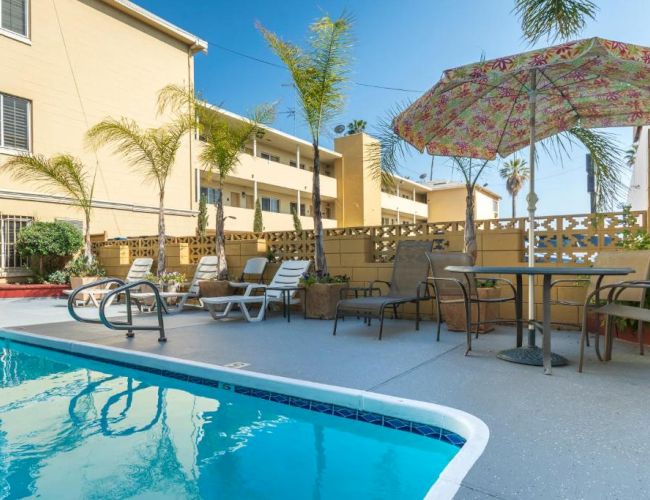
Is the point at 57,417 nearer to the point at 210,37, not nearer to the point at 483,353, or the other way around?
the point at 483,353

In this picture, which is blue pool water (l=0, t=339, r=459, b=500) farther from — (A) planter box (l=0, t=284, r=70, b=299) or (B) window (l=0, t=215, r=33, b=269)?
(B) window (l=0, t=215, r=33, b=269)

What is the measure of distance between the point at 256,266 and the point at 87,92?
377 inches

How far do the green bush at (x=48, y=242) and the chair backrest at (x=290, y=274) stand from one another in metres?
7.59

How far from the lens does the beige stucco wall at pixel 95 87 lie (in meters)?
12.4

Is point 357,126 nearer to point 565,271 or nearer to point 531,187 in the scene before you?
point 531,187

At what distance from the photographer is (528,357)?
3842 mm

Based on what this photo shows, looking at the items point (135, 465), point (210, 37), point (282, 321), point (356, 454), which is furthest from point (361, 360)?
point (210, 37)

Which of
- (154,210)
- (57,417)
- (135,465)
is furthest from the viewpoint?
(154,210)

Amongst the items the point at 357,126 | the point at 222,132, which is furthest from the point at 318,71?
the point at 357,126

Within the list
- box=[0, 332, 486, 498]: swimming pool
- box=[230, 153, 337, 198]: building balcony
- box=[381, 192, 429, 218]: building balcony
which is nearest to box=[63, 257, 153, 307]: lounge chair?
box=[0, 332, 486, 498]: swimming pool

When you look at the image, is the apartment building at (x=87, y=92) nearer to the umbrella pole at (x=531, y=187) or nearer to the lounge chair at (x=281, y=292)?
the lounge chair at (x=281, y=292)

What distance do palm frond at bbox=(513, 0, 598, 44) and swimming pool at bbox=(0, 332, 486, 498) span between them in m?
5.92

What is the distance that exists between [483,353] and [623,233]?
259 centimetres

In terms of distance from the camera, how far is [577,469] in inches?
76.3
